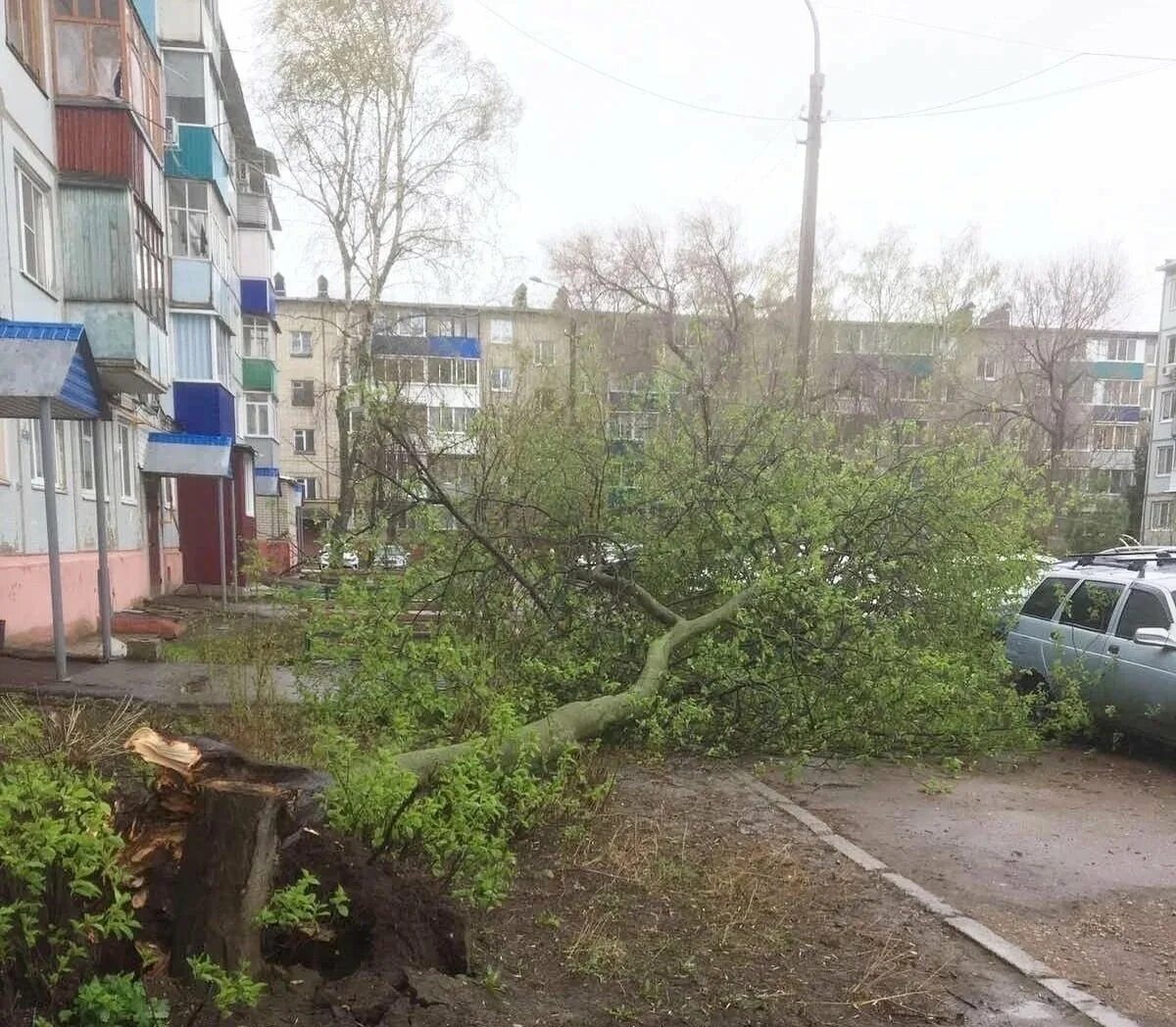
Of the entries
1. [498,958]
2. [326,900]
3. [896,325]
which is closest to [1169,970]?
[498,958]

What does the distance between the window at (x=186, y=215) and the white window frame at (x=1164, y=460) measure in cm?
3706

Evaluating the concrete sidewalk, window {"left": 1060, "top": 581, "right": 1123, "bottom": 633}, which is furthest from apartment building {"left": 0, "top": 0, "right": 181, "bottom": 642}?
window {"left": 1060, "top": 581, "right": 1123, "bottom": 633}

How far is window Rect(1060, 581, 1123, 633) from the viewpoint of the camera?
777 cm

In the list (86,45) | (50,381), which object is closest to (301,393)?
(86,45)

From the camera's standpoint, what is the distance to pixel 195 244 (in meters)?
18.9

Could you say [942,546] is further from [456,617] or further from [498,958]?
[498,958]

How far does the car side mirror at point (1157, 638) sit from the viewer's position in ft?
22.5

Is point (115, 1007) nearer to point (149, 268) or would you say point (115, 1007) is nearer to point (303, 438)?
point (149, 268)

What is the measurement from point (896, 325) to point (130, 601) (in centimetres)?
2399

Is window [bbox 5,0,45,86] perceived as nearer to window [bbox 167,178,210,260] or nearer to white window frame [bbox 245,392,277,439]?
window [bbox 167,178,210,260]

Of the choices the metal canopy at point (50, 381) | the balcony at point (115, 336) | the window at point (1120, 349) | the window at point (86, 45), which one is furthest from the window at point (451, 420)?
the window at point (1120, 349)

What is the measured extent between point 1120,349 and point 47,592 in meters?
53.8

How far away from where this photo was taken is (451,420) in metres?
7.84

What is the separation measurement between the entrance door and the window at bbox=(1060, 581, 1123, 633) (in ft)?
47.8
